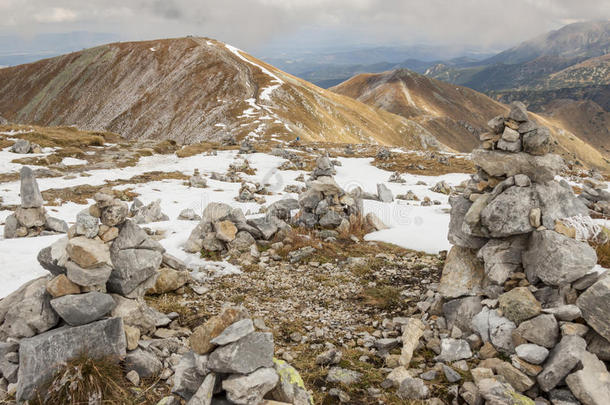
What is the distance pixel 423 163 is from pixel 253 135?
3782cm

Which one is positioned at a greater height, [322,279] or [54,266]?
[54,266]

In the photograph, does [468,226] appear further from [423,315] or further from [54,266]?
[54,266]

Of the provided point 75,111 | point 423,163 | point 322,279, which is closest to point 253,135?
point 423,163

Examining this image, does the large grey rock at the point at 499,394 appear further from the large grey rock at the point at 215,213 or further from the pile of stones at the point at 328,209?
the large grey rock at the point at 215,213

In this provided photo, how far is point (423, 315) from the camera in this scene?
27.0 feet

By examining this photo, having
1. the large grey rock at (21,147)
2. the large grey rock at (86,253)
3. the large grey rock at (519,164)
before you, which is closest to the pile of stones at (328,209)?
the large grey rock at (519,164)

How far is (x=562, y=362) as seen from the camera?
5285 millimetres

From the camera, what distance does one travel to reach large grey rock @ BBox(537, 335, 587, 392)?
17.1 ft

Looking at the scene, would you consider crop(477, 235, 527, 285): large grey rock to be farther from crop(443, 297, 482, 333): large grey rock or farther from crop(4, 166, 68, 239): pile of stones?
crop(4, 166, 68, 239): pile of stones

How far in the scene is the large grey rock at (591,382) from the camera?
4.88 meters

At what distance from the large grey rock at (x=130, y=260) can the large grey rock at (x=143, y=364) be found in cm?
177

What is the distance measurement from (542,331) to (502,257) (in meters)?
2.02

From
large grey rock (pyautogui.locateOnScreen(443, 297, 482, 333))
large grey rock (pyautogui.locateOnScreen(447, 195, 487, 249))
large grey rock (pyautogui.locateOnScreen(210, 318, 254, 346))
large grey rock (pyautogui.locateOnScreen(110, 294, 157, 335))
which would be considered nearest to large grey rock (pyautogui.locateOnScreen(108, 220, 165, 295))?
large grey rock (pyautogui.locateOnScreen(110, 294, 157, 335))

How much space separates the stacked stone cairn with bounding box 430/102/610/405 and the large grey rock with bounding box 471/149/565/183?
0.02 metres
